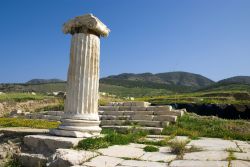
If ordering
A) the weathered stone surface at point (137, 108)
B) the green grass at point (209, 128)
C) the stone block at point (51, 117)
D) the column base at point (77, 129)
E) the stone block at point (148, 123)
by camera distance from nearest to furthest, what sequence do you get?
the column base at point (77, 129)
the green grass at point (209, 128)
the stone block at point (148, 123)
the weathered stone surface at point (137, 108)
the stone block at point (51, 117)

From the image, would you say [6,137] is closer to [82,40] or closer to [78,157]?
[82,40]

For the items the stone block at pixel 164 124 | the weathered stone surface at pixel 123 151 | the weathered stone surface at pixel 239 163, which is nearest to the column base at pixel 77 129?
the weathered stone surface at pixel 123 151

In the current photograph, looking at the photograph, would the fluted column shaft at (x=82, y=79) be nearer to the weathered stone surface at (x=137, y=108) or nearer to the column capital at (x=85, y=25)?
the column capital at (x=85, y=25)

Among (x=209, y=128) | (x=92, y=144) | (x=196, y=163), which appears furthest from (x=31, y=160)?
(x=209, y=128)

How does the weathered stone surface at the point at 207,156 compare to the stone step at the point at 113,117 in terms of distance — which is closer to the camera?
the weathered stone surface at the point at 207,156

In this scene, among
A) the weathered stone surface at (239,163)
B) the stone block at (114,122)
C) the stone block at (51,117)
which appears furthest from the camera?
the stone block at (51,117)

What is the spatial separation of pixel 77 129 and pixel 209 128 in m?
6.19

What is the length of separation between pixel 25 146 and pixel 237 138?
7.45 metres

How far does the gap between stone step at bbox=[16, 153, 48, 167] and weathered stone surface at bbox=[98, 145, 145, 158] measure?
4.45 feet

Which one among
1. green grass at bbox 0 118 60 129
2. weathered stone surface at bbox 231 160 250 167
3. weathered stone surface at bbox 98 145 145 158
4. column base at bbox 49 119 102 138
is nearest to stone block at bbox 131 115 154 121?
green grass at bbox 0 118 60 129

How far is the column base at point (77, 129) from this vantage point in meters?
8.97

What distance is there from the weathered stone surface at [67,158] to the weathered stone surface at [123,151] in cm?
62

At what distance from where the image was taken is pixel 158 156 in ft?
24.7

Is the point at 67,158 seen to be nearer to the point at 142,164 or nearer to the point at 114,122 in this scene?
the point at 142,164
